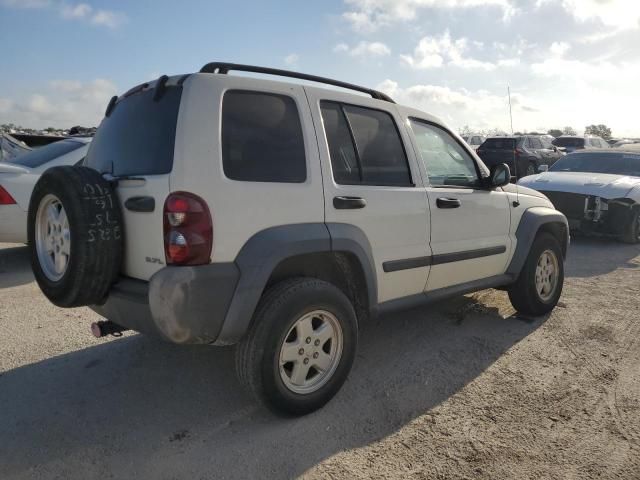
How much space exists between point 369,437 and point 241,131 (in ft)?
5.85

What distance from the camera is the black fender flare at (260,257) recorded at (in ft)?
8.34

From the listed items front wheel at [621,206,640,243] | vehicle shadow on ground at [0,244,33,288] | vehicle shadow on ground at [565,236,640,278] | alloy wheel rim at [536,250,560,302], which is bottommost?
vehicle shadow on ground at [565,236,640,278]

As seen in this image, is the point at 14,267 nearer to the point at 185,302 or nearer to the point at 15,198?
the point at 15,198

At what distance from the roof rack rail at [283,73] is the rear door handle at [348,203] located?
878mm

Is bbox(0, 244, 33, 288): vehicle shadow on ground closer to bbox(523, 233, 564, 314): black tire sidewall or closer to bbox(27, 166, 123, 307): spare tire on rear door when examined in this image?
bbox(27, 166, 123, 307): spare tire on rear door

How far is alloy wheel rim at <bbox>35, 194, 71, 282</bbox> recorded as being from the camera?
2814mm

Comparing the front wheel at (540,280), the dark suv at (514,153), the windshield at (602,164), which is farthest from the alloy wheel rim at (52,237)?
the dark suv at (514,153)

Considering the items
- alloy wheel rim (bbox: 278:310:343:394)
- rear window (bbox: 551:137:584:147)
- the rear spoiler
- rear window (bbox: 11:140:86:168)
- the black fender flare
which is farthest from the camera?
rear window (bbox: 551:137:584:147)

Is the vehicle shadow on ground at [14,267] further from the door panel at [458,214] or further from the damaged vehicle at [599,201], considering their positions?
the damaged vehicle at [599,201]

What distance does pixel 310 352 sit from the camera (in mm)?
2881

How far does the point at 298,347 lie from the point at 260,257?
0.60 metres

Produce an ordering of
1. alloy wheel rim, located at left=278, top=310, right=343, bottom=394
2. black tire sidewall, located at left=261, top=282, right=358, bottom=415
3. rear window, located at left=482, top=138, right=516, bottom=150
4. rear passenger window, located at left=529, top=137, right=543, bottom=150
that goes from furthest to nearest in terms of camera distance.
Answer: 1. rear passenger window, located at left=529, top=137, right=543, bottom=150
2. rear window, located at left=482, top=138, right=516, bottom=150
3. alloy wheel rim, located at left=278, top=310, right=343, bottom=394
4. black tire sidewall, located at left=261, top=282, right=358, bottom=415

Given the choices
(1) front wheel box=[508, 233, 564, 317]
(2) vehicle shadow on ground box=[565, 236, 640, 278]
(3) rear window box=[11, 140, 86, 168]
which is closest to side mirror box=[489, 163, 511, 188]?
(1) front wheel box=[508, 233, 564, 317]

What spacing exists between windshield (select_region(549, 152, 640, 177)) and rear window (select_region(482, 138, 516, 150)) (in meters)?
8.23
